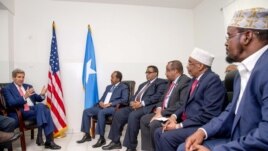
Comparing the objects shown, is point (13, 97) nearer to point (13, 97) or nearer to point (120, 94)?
point (13, 97)

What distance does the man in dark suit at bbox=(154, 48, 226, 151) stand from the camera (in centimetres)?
208

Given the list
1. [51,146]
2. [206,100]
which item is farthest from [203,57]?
[51,146]

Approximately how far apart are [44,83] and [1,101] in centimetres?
130

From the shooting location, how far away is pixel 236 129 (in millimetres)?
1266

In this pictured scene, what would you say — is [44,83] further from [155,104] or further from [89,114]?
[155,104]

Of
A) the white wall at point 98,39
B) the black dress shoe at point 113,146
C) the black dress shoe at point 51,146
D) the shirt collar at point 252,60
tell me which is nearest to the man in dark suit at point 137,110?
the black dress shoe at point 113,146

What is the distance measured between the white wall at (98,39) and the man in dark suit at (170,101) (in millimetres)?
1872

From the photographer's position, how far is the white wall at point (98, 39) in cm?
459

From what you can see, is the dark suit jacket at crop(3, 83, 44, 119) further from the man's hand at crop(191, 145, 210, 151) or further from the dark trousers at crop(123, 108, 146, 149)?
the man's hand at crop(191, 145, 210, 151)

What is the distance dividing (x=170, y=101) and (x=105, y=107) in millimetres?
1380

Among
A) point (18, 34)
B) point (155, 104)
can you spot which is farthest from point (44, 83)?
point (155, 104)

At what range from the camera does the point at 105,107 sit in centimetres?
397

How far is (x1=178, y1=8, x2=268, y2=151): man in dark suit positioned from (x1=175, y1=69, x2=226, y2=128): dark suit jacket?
0.64m

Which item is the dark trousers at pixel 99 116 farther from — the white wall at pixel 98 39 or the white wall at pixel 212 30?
the white wall at pixel 212 30
